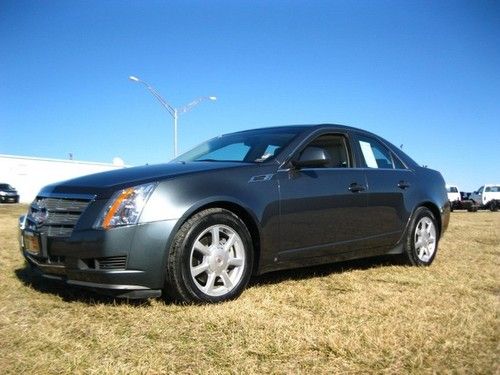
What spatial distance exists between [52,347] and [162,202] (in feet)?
3.88

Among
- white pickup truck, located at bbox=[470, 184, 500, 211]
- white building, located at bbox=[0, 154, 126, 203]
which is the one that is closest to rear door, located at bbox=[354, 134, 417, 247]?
white pickup truck, located at bbox=[470, 184, 500, 211]

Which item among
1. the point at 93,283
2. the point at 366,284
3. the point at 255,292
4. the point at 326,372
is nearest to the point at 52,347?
the point at 93,283

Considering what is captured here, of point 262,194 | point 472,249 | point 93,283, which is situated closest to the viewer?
point 93,283

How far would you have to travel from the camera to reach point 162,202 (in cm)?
340

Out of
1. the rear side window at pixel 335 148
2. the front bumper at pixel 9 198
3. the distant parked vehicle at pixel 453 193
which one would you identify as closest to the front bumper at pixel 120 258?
the rear side window at pixel 335 148

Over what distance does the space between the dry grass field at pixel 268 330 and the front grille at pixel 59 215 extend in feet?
1.77

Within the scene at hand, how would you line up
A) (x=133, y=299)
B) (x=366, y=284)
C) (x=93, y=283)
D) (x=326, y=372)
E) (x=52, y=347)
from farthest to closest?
(x=366, y=284) < (x=133, y=299) < (x=93, y=283) < (x=52, y=347) < (x=326, y=372)

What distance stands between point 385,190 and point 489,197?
31072 millimetres

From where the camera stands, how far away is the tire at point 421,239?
5410 millimetres

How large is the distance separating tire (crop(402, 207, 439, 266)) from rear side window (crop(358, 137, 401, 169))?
657 mm

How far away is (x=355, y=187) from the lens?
4.72 meters

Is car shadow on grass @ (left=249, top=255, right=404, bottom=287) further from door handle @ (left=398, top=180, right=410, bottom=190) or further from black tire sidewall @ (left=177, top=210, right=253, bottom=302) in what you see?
door handle @ (left=398, top=180, right=410, bottom=190)

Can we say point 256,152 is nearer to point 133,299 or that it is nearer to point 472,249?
point 133,299

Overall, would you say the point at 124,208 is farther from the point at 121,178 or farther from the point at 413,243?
the point at 413,243
